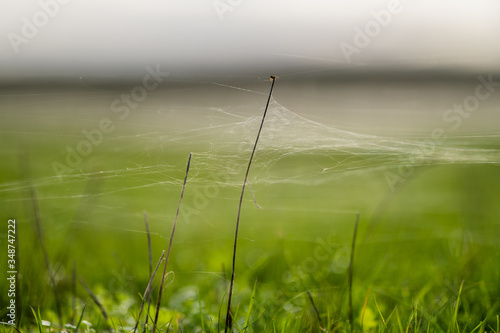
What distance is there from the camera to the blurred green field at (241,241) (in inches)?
79.4

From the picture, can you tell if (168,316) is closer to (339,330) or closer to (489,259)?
(339,330)

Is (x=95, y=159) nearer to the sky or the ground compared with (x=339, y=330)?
nearer to the sky

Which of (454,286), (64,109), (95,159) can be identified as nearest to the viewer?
(454,286)

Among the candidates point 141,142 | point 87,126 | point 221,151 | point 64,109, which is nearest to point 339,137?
point 221,151

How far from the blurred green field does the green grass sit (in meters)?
0.01

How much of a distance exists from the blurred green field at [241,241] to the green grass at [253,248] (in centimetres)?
1

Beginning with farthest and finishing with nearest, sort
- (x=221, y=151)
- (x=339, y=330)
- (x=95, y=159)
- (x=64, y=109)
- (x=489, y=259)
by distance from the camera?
(x=95, y=159) → (x=64, y=109) → (x=489, y=259) → (x=221, y=151) → (x=339, y=330)

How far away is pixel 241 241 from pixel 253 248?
0.14 meters

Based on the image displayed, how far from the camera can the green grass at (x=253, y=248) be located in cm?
197

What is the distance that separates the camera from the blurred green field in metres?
2.02

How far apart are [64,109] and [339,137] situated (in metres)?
1.86

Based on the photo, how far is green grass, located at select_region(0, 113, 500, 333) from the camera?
197 cm

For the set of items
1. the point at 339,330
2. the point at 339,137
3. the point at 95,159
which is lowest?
the point at 339,330

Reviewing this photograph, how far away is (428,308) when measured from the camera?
2.18m
